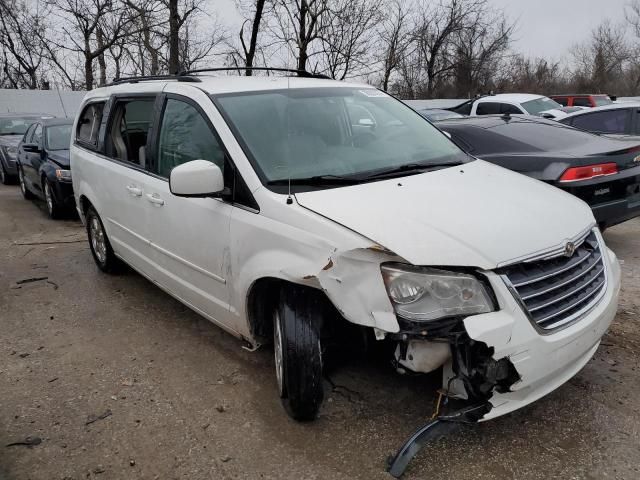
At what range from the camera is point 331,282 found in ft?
8.00

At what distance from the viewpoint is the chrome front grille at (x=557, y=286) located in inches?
94.2

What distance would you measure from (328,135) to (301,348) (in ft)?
4.45

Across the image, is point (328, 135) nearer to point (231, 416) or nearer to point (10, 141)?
point (231, 416)

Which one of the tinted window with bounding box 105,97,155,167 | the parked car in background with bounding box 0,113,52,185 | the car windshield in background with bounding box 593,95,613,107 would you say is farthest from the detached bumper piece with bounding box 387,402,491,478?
the car windshield in background with bounding box 593,95,613,107

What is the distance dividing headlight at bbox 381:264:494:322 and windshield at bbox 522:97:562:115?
35.3ft

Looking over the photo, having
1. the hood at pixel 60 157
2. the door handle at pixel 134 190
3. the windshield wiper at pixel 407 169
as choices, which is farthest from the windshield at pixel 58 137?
the windshield wiper at pixel 407 169

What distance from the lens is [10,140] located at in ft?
40.2

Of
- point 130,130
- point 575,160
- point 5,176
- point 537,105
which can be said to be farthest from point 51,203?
point 537,105

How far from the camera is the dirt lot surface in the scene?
8.44ft

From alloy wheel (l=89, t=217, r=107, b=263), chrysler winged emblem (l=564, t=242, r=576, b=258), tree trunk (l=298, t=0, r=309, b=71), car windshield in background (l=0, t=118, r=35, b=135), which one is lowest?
alloy wheel (l=89, t=217, r=107, b=263)

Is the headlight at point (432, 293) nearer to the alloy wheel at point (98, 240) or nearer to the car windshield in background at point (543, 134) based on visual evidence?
the car windshield in background at point (543, 134)

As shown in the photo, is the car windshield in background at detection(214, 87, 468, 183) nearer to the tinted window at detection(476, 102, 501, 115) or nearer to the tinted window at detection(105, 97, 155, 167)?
the tinted window at detection(105, 97, 155, 167)

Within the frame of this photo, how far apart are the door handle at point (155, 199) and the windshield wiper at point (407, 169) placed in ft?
4.82

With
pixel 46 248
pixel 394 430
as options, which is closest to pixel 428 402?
pixel 394 430
